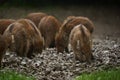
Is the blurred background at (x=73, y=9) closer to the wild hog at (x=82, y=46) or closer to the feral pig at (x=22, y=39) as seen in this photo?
the feral pig at (x=22, y=39)

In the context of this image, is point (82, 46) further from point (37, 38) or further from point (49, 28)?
point (49, 28)

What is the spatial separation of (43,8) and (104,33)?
4828 mm

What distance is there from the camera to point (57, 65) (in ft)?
41.1

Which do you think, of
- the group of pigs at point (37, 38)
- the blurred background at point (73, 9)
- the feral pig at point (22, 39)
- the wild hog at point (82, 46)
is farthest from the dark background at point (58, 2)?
the wild hog at point (82, 46)

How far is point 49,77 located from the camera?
11.6 metres

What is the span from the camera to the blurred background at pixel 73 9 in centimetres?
2294

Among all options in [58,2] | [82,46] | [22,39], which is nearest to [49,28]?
[22,39]

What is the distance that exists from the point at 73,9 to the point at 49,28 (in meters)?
8.95

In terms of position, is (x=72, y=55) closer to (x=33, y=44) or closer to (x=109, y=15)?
(x=33, y=44)

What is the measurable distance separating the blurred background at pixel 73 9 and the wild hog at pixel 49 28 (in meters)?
5.90

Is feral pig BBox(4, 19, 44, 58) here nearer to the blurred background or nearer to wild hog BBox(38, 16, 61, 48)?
wild hog BBox(38, 16, 61, 48)

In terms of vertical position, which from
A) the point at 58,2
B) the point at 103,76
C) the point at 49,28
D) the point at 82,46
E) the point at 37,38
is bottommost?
the point at 103,76

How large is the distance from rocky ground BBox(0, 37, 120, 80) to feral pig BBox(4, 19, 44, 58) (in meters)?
0.22

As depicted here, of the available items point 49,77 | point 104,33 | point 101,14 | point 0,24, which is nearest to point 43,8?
point 101,14
